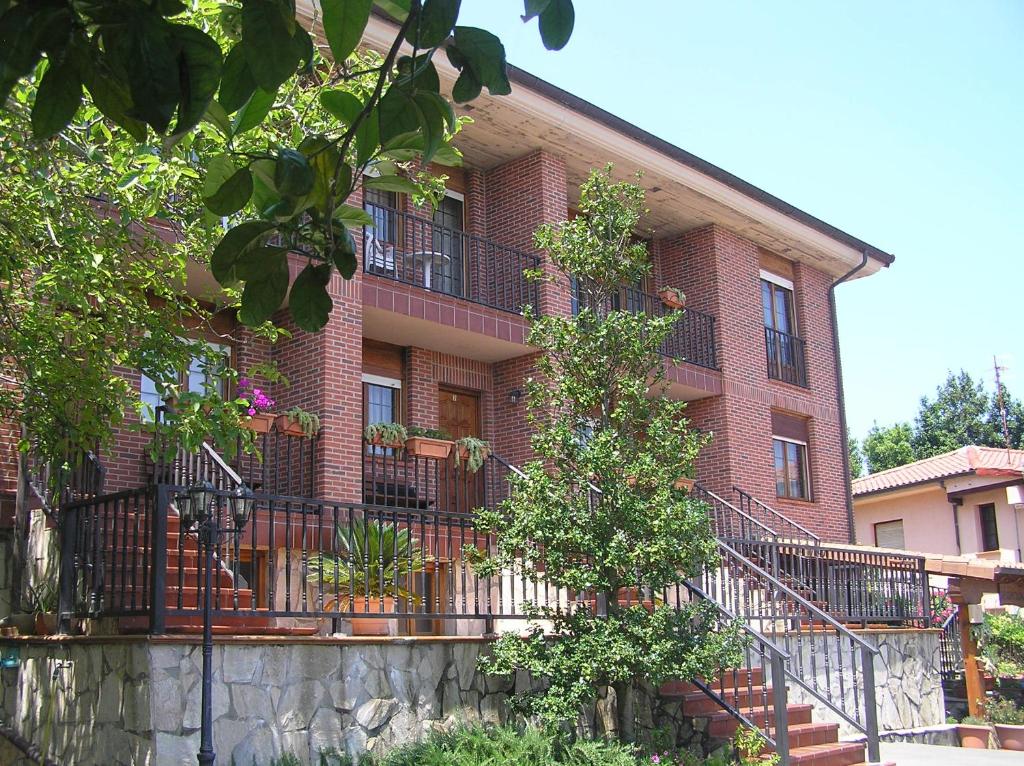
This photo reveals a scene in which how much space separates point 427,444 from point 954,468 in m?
19.2

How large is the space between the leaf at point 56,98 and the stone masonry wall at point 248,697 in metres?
6.57

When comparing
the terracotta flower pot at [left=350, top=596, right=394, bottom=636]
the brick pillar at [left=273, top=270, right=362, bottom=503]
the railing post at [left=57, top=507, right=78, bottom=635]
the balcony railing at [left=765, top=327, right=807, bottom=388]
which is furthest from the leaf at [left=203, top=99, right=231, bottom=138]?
the balcony railing at [left=765, top=327, right=807, bottom=388]

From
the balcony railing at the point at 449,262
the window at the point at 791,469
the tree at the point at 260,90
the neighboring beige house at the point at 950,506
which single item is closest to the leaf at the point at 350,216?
the tree at the point at 260,90

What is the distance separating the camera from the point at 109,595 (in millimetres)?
8859

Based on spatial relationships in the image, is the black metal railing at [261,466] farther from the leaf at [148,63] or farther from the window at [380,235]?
the leaf at [148,63]

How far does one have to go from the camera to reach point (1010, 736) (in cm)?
1593

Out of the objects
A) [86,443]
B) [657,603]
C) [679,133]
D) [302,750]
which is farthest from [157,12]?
[679,133]

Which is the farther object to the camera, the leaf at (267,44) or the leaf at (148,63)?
the leaf at (267,44)

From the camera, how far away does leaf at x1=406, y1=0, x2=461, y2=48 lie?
2088 mm

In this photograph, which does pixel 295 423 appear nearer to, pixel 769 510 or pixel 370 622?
pixel 370 622

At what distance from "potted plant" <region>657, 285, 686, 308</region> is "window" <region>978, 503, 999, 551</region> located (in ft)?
50.0

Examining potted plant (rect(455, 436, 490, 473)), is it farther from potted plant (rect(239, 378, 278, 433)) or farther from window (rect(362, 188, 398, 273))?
potted plant (rect(239, 378, 278, 433))

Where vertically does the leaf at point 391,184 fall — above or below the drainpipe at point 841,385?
below

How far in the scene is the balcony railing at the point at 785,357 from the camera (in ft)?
67.2
